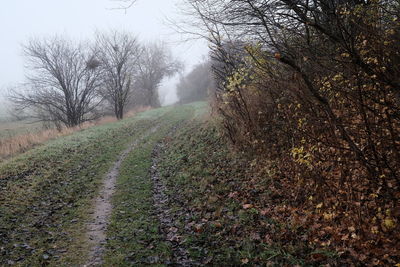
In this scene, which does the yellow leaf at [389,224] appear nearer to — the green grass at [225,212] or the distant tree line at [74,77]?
the green grass at [225,212]

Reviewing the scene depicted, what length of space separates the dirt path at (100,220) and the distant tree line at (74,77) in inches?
750

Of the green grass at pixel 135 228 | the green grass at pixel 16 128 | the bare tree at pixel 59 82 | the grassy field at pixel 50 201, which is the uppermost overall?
the bare tree at pixel 59 82

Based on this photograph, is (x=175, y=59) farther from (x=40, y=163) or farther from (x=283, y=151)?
(x=283, y=151)

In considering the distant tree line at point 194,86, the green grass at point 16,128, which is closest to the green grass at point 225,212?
the green grass at point 16,128

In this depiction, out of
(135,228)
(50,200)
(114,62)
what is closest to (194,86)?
(114,62)

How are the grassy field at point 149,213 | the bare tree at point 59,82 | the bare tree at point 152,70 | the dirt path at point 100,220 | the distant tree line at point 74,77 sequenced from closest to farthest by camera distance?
1. the grassy field at point 149,213
2. the dirt path at point 100,220
3. the bare tree at point 59,82
4. the distant tree line at point 74,77
5. the bare tree at point 152,70

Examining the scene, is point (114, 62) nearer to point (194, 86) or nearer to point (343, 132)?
point (194, 86)

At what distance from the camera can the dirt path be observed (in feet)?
18.0

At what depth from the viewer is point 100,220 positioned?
23.2ft

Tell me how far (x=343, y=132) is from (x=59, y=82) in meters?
27.7

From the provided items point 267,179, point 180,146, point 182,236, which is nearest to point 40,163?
point 180,146

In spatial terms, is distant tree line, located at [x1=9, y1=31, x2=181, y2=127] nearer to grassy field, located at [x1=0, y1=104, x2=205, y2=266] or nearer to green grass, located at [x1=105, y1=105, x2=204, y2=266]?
grassy field, located at [x1=0, y1=104, x2=205, y2=266]

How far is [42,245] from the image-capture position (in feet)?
19.4

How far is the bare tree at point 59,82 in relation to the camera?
84.2ft
